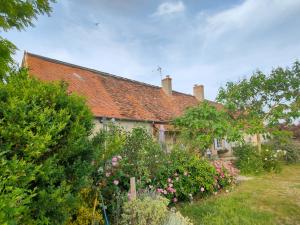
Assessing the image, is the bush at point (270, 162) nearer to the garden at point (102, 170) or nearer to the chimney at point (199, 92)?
the garden at point (102, 170)

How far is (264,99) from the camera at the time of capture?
15.5 metres

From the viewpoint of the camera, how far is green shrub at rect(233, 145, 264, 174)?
1302 centimetres

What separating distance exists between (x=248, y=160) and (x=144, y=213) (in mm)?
10848

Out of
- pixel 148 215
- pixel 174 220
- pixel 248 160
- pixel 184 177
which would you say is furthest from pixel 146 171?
pixel 248 160

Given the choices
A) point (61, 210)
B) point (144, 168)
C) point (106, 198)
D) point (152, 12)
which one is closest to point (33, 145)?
point (61, 210)

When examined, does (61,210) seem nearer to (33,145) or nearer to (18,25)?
(33,145)

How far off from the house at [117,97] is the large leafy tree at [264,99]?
10.2ft

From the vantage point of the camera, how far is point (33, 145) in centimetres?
288

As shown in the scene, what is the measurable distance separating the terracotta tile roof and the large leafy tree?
14.6ft

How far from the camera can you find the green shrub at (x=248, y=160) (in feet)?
42.7

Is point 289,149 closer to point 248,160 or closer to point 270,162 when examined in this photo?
point 270,162

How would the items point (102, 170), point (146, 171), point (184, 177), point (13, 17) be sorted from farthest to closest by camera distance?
point (13, 17)
point (184, 177)
point (146, 171)
point (102, 170)

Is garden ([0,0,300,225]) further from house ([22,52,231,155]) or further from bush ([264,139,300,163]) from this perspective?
bush ([264,139,300,163])

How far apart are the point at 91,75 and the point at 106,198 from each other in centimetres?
1275
